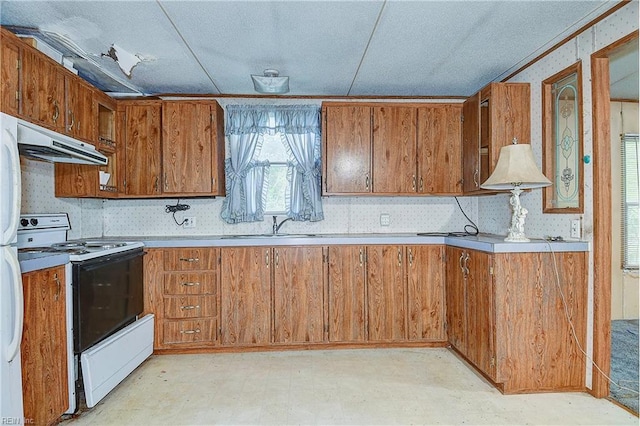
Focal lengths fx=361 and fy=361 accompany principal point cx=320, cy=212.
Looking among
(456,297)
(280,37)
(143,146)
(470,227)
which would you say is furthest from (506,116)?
(143,146)

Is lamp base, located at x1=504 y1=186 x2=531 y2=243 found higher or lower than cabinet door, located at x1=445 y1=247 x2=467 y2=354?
higher

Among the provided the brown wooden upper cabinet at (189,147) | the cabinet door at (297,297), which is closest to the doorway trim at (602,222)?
the cabinet door at (297,297)

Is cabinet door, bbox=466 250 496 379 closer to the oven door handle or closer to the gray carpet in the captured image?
the gray carpet

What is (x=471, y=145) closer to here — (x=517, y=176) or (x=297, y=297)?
(x=517, y=176)

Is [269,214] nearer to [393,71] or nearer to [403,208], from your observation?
[403,208]

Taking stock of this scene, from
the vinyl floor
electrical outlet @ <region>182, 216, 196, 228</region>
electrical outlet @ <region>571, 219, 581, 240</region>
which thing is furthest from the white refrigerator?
electrical outlet @ <region>571, 219, 581, 240</region>

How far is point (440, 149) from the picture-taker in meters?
3.48

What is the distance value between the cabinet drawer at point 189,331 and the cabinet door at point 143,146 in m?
1.20

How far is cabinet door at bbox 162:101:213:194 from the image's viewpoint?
3.32m

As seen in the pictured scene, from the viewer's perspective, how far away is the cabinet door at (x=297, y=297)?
315 centimetres

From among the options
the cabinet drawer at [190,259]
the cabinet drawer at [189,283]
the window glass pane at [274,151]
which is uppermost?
the window glass pane at [274,151]

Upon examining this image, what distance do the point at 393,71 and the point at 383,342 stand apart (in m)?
2.36

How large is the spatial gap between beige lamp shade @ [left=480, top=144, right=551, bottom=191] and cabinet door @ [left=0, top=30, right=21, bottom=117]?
3000 mm

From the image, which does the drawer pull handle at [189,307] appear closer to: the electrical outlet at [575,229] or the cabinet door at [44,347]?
the cabinet door at [44,347]
